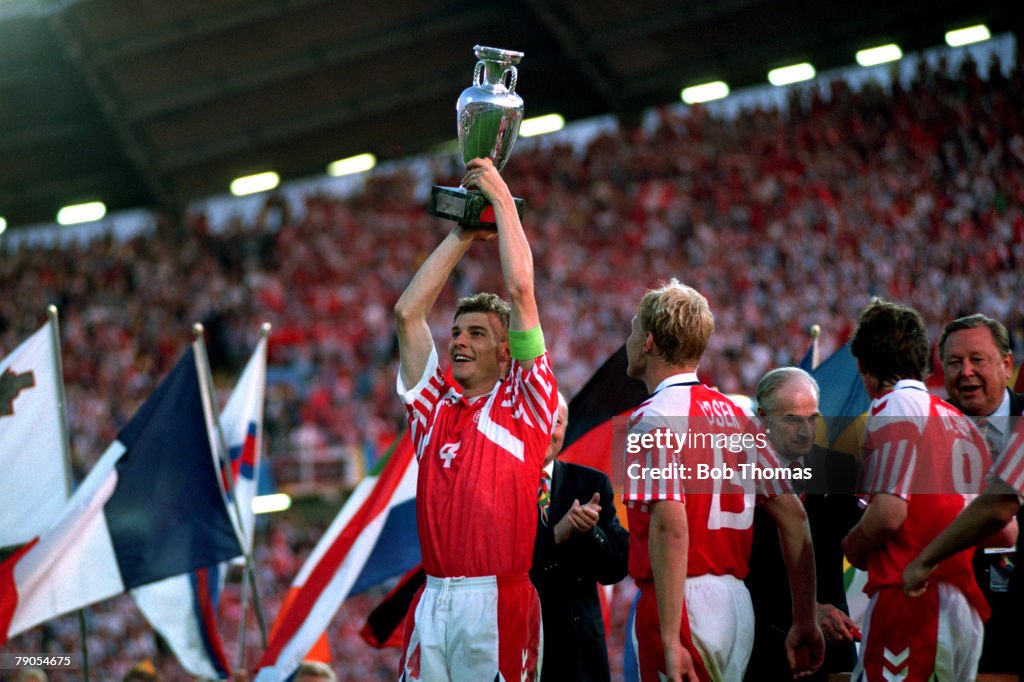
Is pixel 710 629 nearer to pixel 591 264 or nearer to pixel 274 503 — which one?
pixel 274 503

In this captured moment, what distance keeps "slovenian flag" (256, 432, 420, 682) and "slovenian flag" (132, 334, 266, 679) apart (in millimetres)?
619

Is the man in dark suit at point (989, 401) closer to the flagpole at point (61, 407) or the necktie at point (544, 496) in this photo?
the necktie at point (544, 496)

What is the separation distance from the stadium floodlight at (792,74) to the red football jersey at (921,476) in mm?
15722

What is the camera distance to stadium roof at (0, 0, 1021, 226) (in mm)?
17656

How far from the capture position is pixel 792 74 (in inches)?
731

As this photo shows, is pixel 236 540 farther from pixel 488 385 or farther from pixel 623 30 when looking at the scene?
pixel 623 30

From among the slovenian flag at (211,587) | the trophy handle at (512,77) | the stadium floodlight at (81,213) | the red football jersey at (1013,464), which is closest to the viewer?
the red football jersey at (1013,464)

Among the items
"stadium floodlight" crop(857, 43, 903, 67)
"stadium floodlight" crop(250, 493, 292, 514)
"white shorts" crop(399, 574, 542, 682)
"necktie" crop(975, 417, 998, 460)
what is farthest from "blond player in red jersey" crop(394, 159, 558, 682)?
"stadium floodlight" crop(857, 43, 903, 67)

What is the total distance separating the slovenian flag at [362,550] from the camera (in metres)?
6.39

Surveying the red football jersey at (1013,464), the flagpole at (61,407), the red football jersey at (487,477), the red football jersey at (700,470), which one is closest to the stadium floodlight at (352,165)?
the flagpole at (61,407)

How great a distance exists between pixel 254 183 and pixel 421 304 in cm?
1894

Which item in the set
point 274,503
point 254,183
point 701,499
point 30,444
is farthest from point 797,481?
point 254,183

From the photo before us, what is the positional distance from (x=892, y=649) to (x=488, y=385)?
4.81 feet

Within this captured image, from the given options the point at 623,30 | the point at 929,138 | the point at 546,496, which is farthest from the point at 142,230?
the point at 546,496
